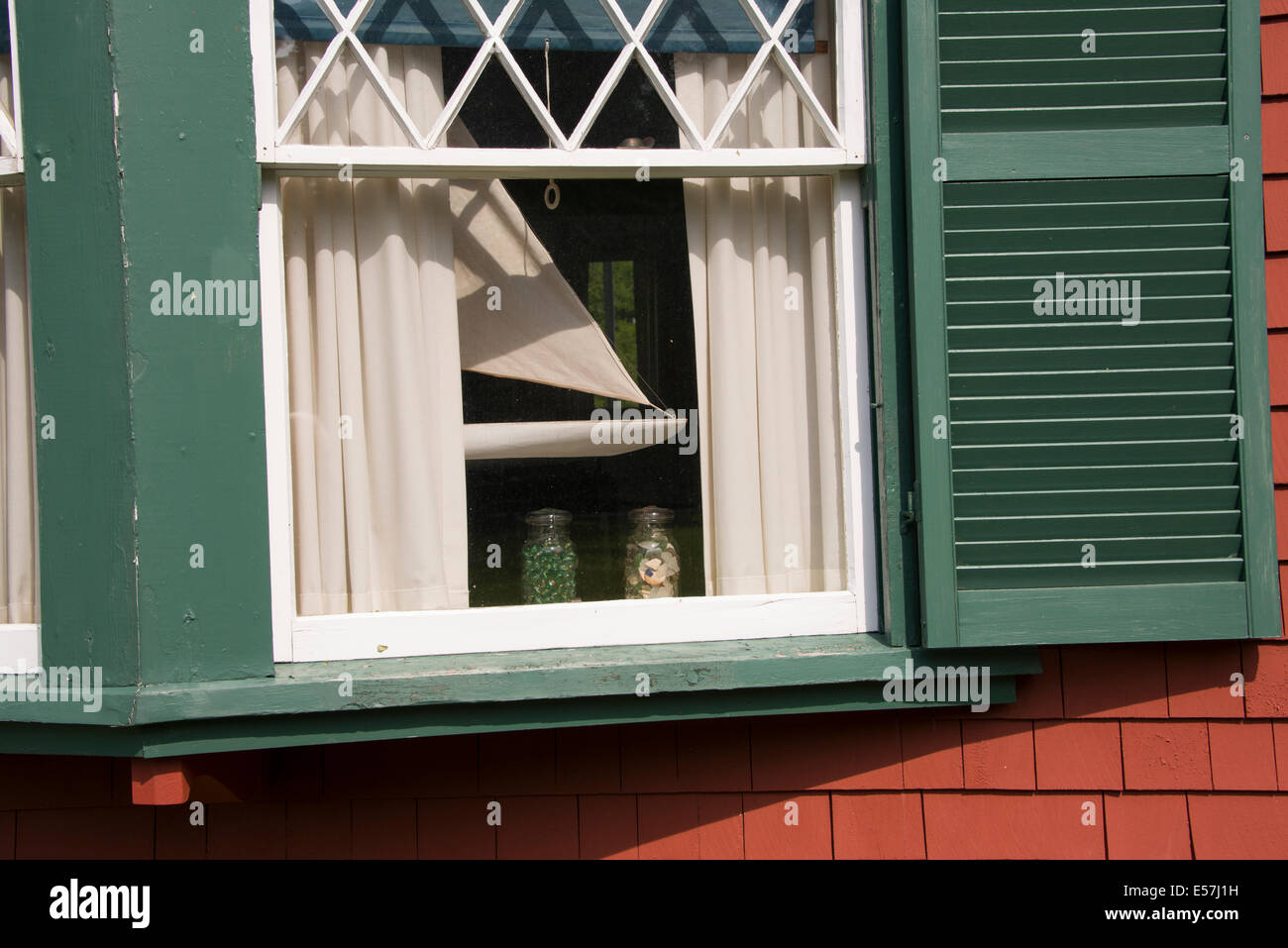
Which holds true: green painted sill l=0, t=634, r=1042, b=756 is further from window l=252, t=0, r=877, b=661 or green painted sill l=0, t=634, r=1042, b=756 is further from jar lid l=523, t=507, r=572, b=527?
jar lid l=523, t=507, r=572, b=527

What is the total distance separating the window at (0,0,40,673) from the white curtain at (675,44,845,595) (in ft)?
5.05

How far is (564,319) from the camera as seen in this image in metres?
2.50

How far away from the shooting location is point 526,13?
243cm

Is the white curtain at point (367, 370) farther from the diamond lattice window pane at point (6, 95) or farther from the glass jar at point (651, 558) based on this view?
the diamond lattice window pane at point (6, 95)

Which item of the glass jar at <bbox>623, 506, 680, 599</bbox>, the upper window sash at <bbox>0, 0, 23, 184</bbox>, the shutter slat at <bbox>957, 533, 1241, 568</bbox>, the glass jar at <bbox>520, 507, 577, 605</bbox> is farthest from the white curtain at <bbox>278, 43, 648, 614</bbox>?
the shutter slat at <bbox>957, 533, 1241, 568</bbox>

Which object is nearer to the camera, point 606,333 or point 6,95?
point 6,95

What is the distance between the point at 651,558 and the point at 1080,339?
44.2 inches

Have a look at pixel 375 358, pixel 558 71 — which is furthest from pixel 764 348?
pixel 375 358

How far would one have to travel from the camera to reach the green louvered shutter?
2338 millimetres

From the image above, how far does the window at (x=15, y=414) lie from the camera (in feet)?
7.61

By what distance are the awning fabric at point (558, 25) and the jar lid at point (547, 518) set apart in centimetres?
111

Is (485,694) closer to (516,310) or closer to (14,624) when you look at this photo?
(516,310)

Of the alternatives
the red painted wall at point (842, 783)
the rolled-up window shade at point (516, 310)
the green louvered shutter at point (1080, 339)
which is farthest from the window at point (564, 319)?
the red painted wall at point (842, 783)
